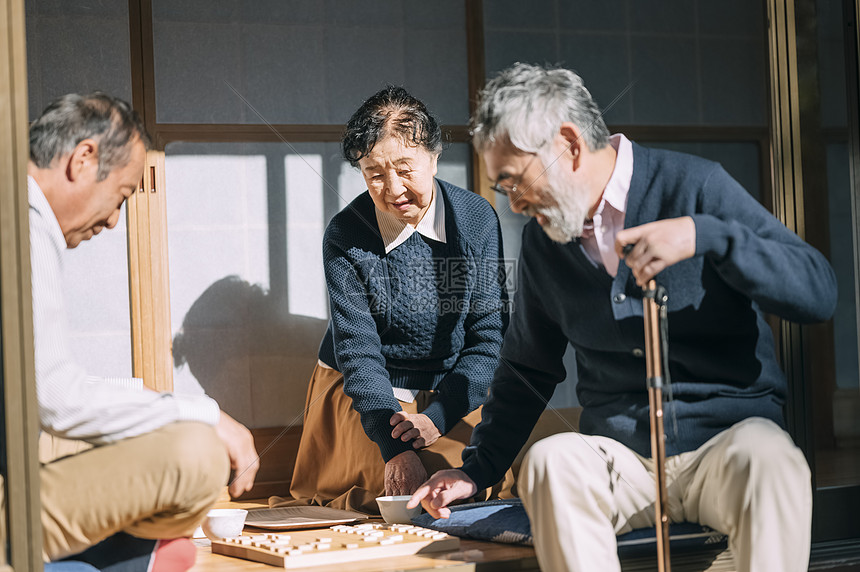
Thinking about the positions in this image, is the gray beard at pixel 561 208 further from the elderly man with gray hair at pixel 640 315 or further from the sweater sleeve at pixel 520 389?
the sweater sleeve at pixel 520 389

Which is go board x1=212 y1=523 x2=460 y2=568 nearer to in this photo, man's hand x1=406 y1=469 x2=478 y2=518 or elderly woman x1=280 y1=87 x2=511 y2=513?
man's hand x1=406 y1=469 x2=478 y2=518

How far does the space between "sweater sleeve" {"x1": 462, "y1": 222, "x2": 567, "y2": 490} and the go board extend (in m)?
0.20

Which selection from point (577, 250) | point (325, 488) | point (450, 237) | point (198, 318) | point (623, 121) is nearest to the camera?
point (577, 250)

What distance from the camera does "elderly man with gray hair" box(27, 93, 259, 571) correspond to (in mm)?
1628

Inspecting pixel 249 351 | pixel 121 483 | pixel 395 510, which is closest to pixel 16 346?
pixel 121 483

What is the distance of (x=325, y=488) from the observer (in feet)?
9.58

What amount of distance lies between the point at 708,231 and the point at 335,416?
153 centimetres

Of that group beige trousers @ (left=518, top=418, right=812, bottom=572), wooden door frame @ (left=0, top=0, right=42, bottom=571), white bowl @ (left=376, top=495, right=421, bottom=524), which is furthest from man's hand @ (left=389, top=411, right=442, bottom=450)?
wooden door frame @ (left=0, top=0, right=42, bottom=571)

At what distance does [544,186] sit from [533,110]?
15cm

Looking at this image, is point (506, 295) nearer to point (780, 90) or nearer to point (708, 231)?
point (780, 90)

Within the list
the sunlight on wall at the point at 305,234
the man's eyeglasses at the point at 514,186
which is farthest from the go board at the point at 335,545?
the sunlight on wall at the point at 305,234

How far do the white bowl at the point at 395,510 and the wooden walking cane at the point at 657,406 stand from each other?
792mm

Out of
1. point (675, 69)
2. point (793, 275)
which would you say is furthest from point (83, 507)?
point (675, 69)

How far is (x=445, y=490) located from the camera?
2.08 m
